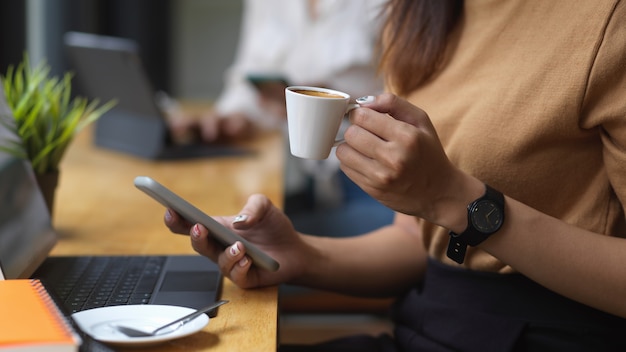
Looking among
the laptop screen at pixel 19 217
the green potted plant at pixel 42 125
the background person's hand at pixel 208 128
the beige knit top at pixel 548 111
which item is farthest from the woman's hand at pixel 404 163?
the background person's hand at pixel 208 128

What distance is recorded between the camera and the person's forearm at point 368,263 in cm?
119

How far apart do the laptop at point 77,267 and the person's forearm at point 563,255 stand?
1.18 ft

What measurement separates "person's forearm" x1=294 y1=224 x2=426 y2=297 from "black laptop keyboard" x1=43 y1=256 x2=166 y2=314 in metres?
0.22

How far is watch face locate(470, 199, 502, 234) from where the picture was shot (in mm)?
930

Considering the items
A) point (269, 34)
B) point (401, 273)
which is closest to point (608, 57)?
point (401, 273)

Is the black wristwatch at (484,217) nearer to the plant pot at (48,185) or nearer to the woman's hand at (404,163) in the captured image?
the woman's hand at (404,163)

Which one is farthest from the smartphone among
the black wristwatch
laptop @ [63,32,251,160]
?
laptop @ [63,32,251,160]

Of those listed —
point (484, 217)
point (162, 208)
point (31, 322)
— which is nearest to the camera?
point (31, 322)

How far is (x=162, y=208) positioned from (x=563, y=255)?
0.83 metres

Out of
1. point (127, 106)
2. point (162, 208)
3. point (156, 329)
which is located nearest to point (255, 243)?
point (156, 329)

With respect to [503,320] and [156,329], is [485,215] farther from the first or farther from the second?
[156,329]

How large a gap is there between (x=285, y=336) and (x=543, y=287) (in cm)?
106

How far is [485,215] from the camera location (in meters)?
0.93

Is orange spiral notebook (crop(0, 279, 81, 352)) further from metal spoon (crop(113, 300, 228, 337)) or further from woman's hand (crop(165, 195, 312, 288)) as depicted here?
woman's hand (crop(165, 195, 312, 288))
